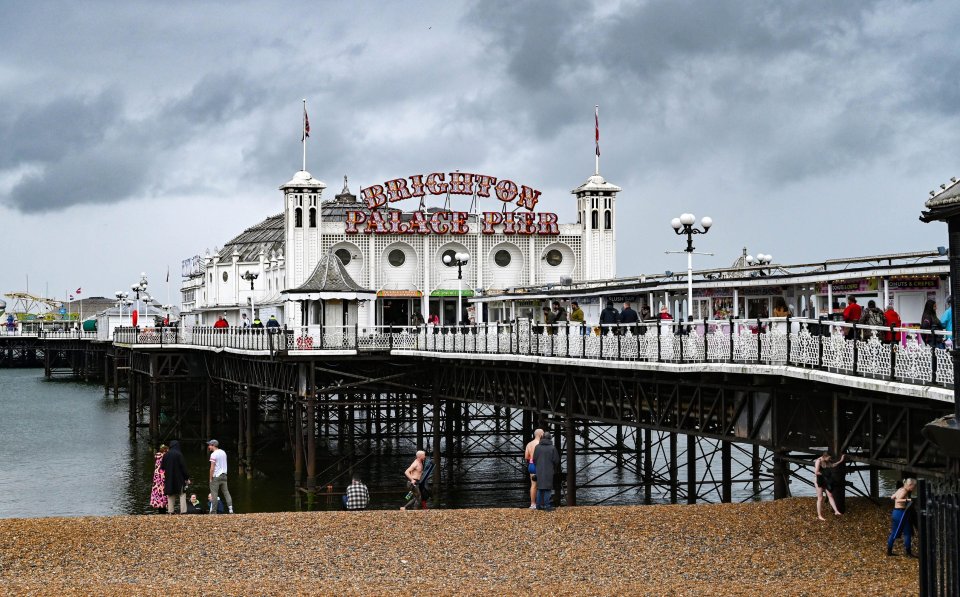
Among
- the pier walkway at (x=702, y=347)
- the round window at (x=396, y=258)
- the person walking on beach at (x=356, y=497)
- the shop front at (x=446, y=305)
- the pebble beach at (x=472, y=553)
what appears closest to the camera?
the pebble beach at (x=472, y=553)

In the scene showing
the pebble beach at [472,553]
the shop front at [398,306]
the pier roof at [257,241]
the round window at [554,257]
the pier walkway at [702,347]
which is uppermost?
the pier roof at [257,241]

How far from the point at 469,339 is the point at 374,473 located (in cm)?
1098

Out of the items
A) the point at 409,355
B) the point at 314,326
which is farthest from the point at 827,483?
the point at 314,326

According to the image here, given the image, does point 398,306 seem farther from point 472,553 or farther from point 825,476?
point 825,476

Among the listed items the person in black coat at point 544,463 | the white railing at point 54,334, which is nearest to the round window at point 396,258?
the person in black coat at point 544,463

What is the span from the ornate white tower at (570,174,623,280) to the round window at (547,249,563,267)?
3.88 ft

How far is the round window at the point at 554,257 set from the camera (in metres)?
63.8

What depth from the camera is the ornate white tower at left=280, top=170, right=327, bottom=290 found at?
59531 millimetres

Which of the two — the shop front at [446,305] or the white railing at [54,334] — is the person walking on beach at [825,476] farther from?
the white railing at [54,334]

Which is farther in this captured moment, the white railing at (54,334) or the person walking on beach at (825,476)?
the white railing at (54,334)

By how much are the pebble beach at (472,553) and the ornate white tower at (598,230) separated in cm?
3858

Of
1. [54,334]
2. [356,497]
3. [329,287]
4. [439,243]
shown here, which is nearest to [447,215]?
[439,243]

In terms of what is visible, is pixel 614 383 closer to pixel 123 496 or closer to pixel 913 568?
pixel 913 568

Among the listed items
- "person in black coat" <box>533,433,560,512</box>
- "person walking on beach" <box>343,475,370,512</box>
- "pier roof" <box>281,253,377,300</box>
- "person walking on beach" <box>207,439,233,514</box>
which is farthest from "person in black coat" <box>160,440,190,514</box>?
"pier roof" <box>281,253,377,300</box>
